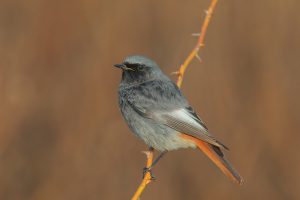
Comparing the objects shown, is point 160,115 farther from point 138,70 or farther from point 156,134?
point 138,70

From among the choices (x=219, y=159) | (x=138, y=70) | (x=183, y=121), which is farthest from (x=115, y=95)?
(x=219, y=159)

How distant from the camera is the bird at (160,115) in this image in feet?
17.1

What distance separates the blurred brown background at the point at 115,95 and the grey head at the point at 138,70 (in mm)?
1303

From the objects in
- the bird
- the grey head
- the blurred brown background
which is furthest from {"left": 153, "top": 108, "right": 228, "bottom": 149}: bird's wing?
the blurred brown background

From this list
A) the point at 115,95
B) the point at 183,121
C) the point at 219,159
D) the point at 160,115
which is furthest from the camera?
the point at 115,95

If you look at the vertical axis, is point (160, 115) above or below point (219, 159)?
above

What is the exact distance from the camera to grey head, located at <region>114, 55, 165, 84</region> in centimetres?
560

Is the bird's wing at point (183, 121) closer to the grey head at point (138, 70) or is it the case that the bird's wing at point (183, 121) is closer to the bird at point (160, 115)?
the bird at point (160, 115)

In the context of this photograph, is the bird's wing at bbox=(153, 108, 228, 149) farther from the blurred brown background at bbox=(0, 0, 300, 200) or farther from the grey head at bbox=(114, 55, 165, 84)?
the blurred brown background at bbox=(0, 0, 300, 200)

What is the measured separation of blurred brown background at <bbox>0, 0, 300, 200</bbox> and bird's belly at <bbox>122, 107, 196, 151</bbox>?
4.80ft

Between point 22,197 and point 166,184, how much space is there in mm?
1676

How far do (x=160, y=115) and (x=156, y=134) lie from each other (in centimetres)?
18

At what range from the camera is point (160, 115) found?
5.38 meters

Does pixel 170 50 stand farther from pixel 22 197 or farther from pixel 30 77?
pixel 22 197
